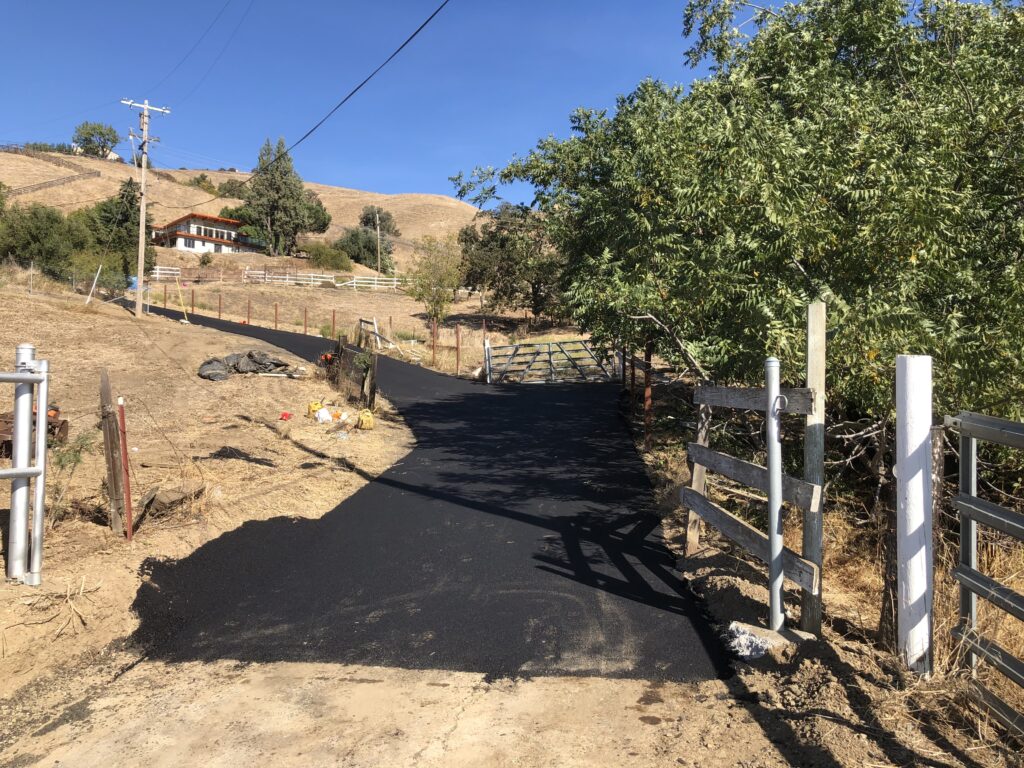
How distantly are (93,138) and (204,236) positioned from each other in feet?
188

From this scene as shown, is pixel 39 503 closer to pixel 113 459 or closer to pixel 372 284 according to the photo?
pixel 113 459

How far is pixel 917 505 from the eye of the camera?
3.67m

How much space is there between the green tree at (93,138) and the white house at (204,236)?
169 ft

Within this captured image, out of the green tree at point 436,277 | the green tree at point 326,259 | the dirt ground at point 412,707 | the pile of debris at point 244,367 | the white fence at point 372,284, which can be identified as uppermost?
the green tree at point 326,259

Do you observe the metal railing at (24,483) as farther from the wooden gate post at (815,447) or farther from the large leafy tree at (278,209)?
the large leafy tree at (278,209)

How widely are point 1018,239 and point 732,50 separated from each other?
6.40 m

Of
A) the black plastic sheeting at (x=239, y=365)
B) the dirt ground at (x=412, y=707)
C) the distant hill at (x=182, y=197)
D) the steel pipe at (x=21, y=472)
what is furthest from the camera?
the distant hill at (x=182, y=197)

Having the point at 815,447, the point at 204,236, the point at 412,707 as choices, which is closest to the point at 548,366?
the point at 815,447

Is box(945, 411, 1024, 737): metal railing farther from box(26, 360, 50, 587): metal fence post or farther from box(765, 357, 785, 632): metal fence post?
box(26, 360, 50, 587): metal fence post

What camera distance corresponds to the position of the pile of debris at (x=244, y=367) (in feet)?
59.5

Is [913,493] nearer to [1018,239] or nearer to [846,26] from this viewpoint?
[1018,239]

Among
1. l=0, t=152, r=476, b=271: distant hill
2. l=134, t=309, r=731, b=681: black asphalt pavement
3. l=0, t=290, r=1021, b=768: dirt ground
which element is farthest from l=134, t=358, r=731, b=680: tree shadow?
l=0, t=152, r=476, b=271: distant hill

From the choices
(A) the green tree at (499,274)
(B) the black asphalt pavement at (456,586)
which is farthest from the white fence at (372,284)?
(B) the black asphalt pavement at (456,586)

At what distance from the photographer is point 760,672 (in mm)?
4105
